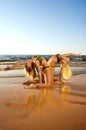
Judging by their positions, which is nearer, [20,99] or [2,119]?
[2,119]

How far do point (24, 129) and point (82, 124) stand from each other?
1138mm

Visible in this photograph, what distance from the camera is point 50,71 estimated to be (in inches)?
365

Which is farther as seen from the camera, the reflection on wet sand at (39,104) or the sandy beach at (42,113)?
the reflection on wet sand at (39,104)

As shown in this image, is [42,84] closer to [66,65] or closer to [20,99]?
[66,65]

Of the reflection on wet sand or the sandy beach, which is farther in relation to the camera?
the reflection on wet sand

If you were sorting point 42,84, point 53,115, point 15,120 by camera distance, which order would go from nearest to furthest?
point 15,120
point 53,115
point 42,84

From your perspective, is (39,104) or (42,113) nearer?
(42,113)

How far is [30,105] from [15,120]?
1.30m

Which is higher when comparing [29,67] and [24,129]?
[29,67]

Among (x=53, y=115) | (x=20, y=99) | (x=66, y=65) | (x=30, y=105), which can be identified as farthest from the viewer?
(x=66, y=65)

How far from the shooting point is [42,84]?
8.80 meters

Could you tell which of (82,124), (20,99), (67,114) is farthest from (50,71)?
(82,124)

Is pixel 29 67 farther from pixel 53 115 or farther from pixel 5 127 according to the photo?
pixel 5 127

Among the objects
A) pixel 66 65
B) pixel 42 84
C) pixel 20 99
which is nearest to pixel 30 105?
pixel 20 99
